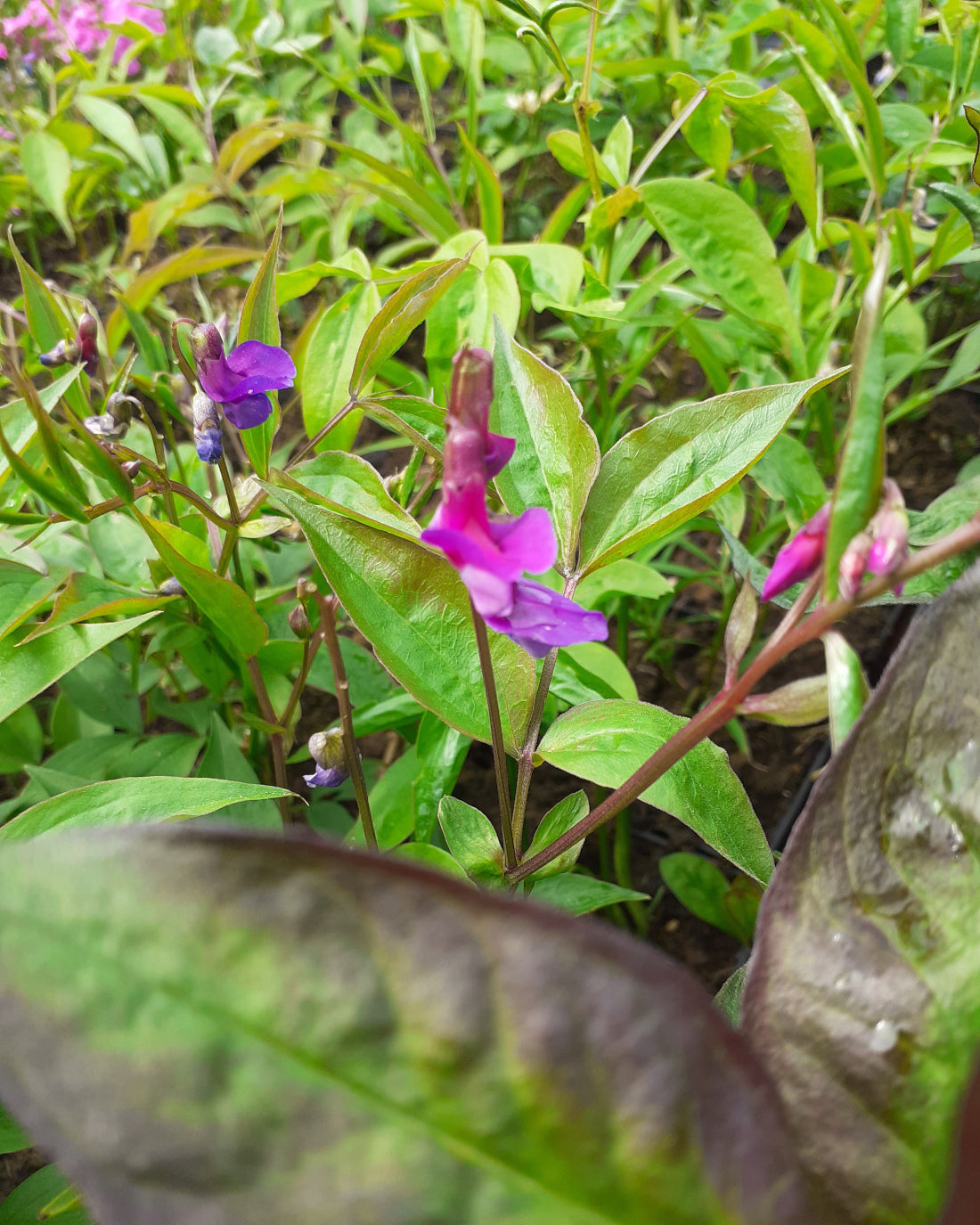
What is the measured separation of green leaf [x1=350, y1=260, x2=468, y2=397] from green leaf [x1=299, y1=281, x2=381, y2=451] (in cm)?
8

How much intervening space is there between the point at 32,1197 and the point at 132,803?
0.85 feet

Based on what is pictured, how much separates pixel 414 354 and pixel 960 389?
0.96 metres

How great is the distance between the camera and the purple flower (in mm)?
478

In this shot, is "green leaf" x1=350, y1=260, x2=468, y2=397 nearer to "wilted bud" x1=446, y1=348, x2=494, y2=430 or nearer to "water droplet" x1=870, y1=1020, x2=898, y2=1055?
"wilted bud" x1=446, y1=348, x2=494, y2=430

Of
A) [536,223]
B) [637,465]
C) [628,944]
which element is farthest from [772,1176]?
[536,223]

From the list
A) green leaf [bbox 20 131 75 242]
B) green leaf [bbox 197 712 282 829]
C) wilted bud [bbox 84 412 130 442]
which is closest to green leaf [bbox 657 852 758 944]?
green leaf [bbox 197 712 282 829]

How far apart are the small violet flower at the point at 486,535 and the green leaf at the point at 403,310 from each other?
0.22m

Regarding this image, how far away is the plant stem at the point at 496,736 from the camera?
1.09 feet

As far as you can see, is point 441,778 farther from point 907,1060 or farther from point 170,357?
point 170,357

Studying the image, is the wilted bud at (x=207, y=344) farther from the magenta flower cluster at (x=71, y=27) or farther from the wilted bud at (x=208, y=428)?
the magenta flower cluster at (x=71, y=27)

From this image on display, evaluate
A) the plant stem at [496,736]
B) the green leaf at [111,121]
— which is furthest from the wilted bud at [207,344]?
the green leaf at [111,121]

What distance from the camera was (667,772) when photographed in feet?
1.31

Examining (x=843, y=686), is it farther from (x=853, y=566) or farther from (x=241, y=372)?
(x=241, y=372)

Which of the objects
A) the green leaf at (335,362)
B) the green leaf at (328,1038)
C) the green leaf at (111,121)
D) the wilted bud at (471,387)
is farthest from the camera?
the green leaf at (111,121)
